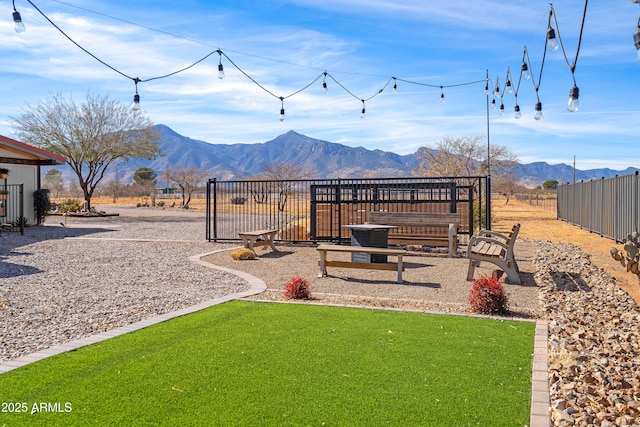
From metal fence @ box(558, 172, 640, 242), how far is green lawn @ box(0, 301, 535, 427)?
10.7 m

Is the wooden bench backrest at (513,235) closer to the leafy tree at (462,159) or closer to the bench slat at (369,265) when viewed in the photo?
the bench slat at (369,265)

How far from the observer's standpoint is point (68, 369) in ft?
13.8

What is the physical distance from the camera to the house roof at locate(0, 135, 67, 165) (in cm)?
1909

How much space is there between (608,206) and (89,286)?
15.2m

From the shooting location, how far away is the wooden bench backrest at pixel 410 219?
12406 millimetres

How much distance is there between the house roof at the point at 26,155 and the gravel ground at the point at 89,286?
21.2 feet

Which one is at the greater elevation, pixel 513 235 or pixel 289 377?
pixel 513 235

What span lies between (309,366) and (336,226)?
10240 millimetres


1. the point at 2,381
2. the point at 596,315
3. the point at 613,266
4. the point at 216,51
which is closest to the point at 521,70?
the point at 613,266

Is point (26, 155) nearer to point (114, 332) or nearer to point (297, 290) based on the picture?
point (297, 290)

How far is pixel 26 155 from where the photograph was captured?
20422 millimetres

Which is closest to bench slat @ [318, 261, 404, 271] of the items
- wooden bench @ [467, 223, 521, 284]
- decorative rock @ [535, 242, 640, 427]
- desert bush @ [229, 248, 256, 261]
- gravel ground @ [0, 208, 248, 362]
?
wooden bench @ [467, 223, 521, 284]

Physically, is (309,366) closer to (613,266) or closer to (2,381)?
(2,381)

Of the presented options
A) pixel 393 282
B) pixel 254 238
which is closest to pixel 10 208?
pixel 254 238
